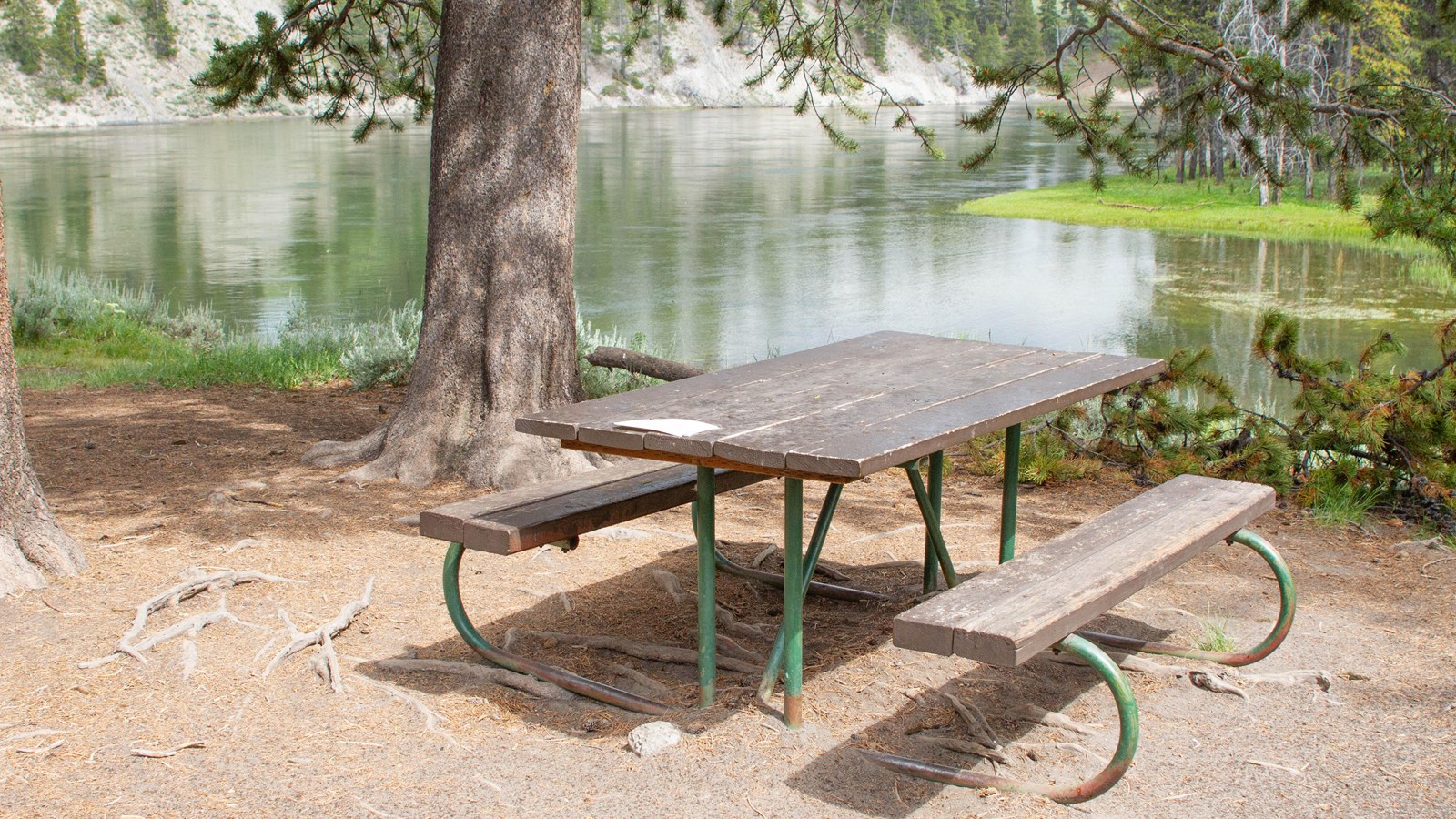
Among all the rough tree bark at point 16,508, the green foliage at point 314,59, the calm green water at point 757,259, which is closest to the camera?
the rough tree bark at point 16,508

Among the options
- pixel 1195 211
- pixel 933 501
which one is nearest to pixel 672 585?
pixel 933 501

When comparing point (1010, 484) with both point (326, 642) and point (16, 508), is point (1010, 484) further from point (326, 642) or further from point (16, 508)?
point (16, 508)

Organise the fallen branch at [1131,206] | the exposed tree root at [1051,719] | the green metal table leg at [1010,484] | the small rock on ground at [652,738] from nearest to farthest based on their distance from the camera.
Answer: the small rock on ground at [652,738] → the exposed tree root at [1051,719] → the green metal table leg at [1010,484] → the fallen branch at [1131,206]

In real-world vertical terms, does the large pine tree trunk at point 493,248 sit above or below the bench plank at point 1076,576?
above

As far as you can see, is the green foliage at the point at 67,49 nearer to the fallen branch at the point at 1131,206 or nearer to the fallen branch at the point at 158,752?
the fallen branch at the point at 1131,206

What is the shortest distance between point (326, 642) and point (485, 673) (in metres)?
0.50

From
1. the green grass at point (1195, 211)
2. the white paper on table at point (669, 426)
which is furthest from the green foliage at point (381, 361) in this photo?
the green grass at point (1195, 211)

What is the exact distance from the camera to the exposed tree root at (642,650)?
3.80 m

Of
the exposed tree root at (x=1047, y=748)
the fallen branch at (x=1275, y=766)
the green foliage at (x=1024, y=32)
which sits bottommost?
the exposed tree root at (x=1047, y=748)

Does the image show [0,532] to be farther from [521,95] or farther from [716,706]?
[521,95]

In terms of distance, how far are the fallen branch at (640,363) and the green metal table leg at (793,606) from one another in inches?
151

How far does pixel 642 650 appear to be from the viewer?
3953 mm

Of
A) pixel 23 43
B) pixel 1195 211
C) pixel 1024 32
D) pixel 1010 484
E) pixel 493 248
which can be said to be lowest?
pixel 1010 484

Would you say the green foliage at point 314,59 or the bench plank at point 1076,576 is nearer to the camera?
the bench plank at point 1076,576
